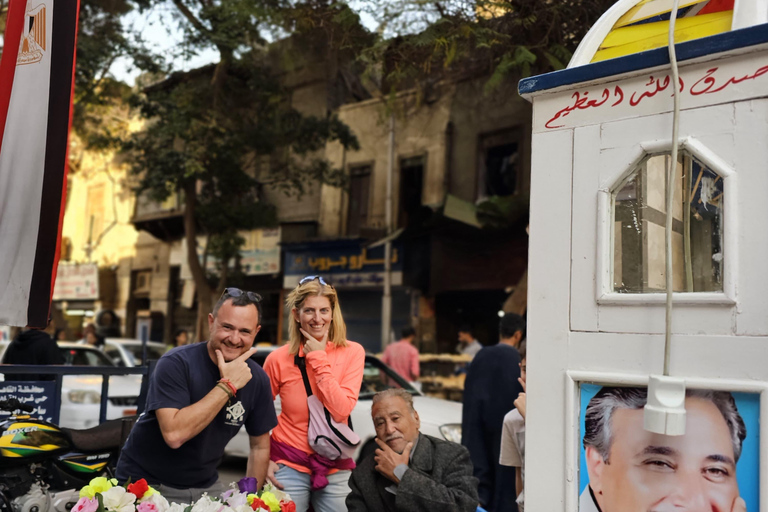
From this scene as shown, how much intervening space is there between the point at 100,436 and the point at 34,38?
7.38 feet

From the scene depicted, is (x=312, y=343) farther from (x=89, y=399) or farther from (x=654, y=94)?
(x=89, y=399)

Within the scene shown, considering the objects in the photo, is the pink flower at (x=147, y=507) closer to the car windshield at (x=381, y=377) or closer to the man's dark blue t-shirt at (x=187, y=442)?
the man's dark blue t-shirt at (x=187, y=442)

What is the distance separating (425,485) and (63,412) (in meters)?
7.10

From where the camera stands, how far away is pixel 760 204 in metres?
1.85

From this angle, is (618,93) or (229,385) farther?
(229,385)

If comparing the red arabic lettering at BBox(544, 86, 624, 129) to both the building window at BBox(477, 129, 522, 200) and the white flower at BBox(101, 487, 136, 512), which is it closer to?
the white flower at BBox(101, 487, 136, 512)

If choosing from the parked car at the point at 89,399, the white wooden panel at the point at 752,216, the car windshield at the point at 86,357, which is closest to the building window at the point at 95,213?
the car windshield at the point at 86,357

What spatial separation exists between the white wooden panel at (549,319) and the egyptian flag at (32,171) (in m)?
2.26

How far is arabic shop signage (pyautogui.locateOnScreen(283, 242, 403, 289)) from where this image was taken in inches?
642

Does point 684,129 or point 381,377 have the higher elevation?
point 684,129

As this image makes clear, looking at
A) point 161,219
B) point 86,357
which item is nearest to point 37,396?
point 86,357

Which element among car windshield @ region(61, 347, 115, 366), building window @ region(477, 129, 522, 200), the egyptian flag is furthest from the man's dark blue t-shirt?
building window @ region(477, 129, 522, 200)

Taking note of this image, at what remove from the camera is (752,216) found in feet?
6.11

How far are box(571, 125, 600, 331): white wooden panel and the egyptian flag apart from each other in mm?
2383
